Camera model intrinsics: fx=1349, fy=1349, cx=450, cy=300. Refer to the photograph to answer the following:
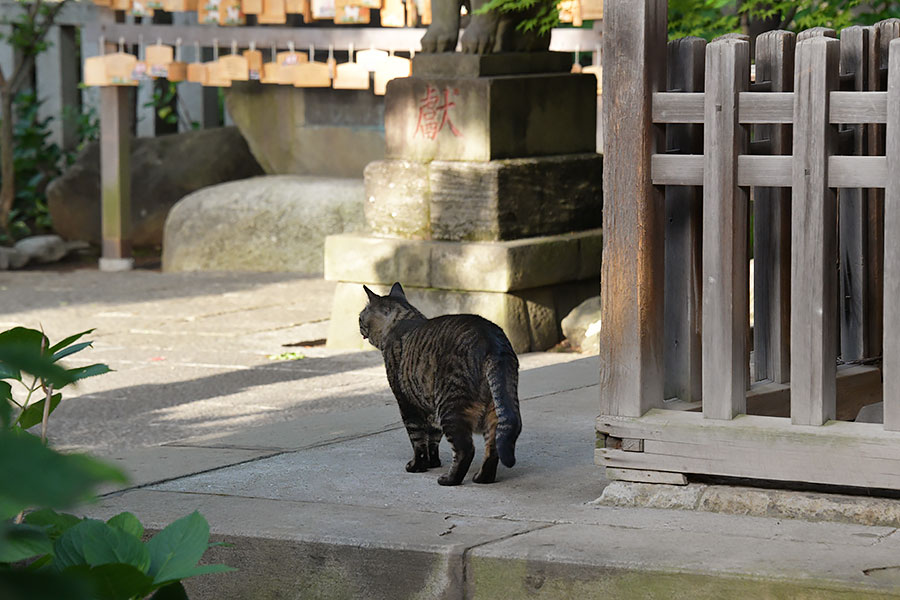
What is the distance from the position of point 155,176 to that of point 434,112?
602 cm

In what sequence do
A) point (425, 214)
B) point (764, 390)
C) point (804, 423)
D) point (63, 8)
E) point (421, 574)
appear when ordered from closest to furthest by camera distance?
point (421, 574)
point (804, 423)
point (764, 390)
point (425, 214)
point (63, 8)

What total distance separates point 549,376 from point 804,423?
7.55ft

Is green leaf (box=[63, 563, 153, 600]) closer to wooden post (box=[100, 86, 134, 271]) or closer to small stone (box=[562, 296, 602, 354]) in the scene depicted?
small stone (box=[562, 296, 602, 354])

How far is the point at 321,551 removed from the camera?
3070 millimetres

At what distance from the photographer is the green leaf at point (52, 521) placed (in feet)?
7.22

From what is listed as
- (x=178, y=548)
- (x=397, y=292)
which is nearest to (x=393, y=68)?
(x=397, y=292)

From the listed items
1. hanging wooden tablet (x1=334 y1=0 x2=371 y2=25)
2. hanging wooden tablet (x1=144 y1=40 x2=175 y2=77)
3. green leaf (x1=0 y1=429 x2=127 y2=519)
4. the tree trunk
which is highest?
hanging wooden tablet (x1=334 y1=0 x2=371 y2=25)

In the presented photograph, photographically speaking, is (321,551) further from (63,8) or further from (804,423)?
(63,8)

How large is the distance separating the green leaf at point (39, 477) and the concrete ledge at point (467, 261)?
6.42m

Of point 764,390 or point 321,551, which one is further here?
point 764,390

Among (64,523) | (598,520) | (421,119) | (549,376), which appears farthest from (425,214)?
(64,523)

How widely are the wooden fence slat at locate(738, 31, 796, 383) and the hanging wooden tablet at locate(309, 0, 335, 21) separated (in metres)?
6.60

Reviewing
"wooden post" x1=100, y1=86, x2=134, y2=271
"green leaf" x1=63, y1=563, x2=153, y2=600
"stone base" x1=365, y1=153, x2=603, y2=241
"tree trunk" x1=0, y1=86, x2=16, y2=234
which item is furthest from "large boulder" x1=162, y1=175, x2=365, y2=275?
"green leaf" x1=63, y1=563, x2=153, y2=600

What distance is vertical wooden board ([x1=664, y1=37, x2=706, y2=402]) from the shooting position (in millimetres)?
3447
